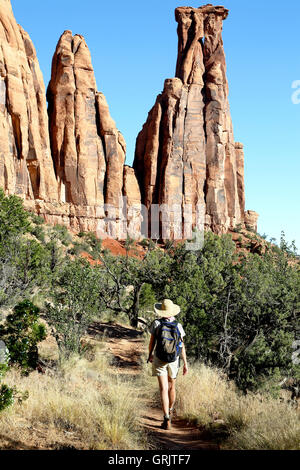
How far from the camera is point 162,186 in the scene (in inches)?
1930

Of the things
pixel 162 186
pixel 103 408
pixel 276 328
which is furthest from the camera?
pixel 162 186

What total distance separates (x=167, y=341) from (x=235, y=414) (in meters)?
1.33

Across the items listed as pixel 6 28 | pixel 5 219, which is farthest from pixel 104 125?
pixel 5 219

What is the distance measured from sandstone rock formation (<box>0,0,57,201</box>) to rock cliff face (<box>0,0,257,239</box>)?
0.10m

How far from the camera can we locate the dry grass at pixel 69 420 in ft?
13.8

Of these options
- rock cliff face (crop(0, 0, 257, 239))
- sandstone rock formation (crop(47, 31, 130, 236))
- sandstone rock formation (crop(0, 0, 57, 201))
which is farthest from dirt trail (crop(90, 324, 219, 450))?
sandstone rock formation (crop(47, 31, 130, 236))

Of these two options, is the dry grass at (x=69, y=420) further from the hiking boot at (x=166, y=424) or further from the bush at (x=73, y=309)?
the bush at (x=73, y=309)

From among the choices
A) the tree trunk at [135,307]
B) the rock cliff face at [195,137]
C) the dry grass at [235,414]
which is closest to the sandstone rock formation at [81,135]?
the rock cliff face at [195,137]

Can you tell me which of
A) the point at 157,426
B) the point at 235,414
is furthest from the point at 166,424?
the point at 235,414

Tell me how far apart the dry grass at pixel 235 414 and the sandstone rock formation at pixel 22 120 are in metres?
32.2

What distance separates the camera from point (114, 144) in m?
47.3

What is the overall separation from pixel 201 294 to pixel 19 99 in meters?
35.0

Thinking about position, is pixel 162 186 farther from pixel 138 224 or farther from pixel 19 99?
pixel 19 99

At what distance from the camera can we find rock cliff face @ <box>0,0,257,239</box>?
38.6m
